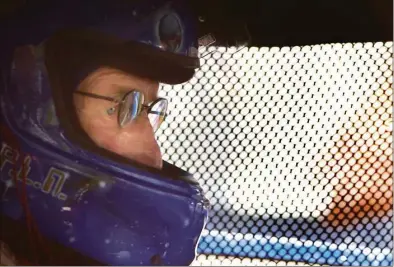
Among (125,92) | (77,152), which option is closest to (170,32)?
(125,92)

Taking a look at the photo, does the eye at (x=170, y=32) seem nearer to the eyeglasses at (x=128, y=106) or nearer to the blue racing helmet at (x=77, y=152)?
the blue racing helmet at (x=77, y=152)

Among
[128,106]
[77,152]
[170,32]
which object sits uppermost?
[170,32]

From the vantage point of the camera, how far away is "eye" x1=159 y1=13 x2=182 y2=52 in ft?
4.12

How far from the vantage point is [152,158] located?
4.30ft

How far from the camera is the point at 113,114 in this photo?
127 centimetres

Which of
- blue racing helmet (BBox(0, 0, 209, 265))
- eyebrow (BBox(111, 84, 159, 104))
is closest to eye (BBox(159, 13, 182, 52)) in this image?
blue racing helmet (BBox(0, 0, 209, 265))

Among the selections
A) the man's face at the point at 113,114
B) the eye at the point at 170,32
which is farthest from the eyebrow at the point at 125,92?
the eye at the point at 170,32

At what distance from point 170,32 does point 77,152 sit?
1.02 ft

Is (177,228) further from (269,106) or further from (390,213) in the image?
(390,213)

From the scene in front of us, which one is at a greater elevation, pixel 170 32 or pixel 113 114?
pixel 170 32

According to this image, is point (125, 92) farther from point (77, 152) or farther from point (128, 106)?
point (77, 152)

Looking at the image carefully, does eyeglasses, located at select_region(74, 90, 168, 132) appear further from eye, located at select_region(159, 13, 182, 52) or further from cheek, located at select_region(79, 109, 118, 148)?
eye, located at select_region(159, 13, 182, 52)

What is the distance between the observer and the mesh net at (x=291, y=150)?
4.38ft

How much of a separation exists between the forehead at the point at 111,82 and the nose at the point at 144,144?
0.06 m
